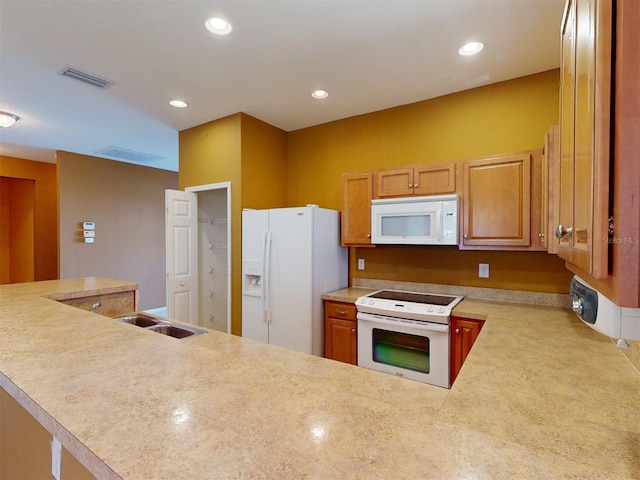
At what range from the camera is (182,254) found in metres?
3.80

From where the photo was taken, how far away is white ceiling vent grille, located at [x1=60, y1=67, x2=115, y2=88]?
266 cm

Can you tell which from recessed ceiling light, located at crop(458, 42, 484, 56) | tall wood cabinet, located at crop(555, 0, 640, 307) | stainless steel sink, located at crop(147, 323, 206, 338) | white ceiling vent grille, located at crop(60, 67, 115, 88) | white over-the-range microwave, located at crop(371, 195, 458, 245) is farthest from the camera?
white ceiling vent grille, located at crop(60, 67, 115, 88)

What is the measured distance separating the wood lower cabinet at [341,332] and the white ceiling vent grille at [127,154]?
425cm

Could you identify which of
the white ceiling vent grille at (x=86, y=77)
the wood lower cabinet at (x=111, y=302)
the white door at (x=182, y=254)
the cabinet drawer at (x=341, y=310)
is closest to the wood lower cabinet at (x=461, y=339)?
the cabinet drawer at (x=341, y=310)

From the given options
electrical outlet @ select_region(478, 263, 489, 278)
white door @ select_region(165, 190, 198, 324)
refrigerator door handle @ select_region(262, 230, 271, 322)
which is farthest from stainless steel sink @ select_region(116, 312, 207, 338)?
electrical outlet @ select_region(478, 263, 489, 278)

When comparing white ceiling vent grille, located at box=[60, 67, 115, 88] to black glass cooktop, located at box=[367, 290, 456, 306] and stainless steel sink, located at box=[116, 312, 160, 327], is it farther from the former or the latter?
black glass cooktop, located at box=[367, 290, 456, 306]

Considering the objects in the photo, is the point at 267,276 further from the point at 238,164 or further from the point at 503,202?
→ the point at 503,202

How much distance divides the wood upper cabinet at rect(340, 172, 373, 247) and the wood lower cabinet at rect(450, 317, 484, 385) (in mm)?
1058

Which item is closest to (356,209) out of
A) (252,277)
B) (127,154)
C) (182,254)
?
(252,277)

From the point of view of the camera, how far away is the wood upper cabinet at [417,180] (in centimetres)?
264

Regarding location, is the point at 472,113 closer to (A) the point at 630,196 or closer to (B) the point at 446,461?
(A) the point at 630,196

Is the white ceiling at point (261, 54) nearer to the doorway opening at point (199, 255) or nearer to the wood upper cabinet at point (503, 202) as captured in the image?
the wood upper cabinet at point (503, 202)

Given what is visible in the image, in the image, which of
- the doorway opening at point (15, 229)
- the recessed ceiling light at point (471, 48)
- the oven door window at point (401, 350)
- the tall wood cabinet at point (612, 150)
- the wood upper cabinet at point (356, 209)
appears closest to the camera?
the tall wood cabinet at point (612, 150)

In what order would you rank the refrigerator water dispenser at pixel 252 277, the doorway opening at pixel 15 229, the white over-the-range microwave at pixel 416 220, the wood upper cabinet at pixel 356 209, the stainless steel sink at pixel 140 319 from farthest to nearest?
the doorway opening at pixel 15 229
the refrigerator water dispenser at pixel 252 277
the wood upper cabinet at pixel 356 209
the white over-the-range microwave at pixel 416 220
the stainless steel sink at pixel 140 319
